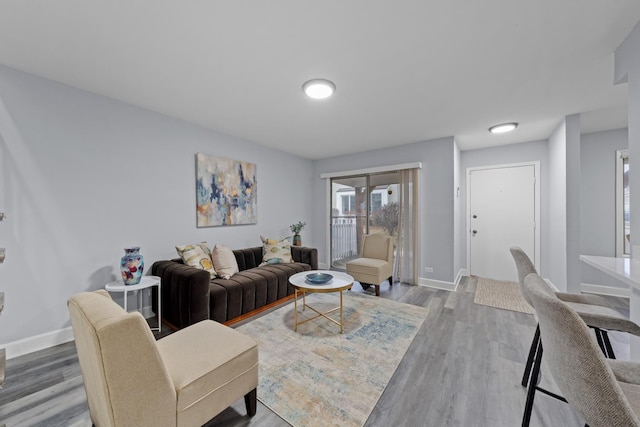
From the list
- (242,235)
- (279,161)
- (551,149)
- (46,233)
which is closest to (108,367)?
(46,233)

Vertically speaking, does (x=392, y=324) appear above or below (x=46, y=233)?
below

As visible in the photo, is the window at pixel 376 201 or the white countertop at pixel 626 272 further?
the window at pixel 376 201

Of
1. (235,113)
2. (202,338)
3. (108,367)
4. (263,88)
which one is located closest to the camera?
(108,367)

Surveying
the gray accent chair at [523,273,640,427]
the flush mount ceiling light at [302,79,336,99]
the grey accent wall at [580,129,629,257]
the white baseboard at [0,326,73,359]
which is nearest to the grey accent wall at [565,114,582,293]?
the grey accent wall at [580,129,629,257]

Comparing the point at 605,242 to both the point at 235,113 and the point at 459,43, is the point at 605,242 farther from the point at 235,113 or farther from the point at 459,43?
the point at 235,113

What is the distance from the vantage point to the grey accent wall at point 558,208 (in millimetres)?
2988

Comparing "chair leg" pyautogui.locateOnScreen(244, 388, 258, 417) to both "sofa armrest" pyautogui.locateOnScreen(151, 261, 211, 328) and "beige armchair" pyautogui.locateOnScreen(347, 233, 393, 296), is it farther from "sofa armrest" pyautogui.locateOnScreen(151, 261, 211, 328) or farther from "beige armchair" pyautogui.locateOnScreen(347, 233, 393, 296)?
"beige armchair" pyautogui.locateOnScreen(347, 233, 393, 296)

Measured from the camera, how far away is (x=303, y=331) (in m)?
2.46

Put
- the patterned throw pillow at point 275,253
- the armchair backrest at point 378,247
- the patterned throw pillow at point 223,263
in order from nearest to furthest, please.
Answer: the patterned throw pillow at point 223,263
the patterned throw pillow at point 275,253
the armchair backrest at point 378,247

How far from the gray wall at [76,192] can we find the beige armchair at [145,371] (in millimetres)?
1690

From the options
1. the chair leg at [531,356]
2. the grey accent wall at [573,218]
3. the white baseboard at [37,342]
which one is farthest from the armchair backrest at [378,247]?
the white baseboard at [37,342]

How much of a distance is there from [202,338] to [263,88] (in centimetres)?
220

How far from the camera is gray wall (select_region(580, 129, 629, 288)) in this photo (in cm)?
348

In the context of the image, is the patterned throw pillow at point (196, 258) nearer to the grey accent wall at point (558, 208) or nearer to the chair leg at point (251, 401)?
the chair leg at point (251, 401)
